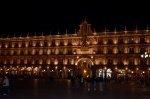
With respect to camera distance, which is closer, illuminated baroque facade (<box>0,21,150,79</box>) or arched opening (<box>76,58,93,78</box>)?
illuminated baroque facade (<box>0,21,150,79</box>)

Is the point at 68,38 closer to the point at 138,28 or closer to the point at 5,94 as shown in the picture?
the point at 138,28

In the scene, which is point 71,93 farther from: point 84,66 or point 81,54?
point 84,66

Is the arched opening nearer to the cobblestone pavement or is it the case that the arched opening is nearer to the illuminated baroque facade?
the illuminated baroque facade

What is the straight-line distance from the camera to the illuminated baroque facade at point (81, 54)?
77.8m

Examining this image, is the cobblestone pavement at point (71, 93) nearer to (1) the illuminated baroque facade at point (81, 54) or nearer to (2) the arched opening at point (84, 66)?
(1) the illuminated baroque facade at point (81, 54)

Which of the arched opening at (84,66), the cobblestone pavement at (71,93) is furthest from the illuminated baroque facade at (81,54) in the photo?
the cobblestone pavement at (71,93)

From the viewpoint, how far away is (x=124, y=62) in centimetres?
7856

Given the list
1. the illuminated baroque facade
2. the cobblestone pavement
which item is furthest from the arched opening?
the cobblestone pavement

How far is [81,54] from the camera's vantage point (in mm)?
82688

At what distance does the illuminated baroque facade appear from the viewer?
77.8m

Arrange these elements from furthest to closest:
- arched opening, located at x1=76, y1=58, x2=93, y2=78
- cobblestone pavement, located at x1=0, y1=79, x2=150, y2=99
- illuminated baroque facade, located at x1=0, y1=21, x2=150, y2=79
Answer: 1. arched opening, located at x1=76, y1=58, x2=93, y2=78
2. illuminated baroque facade, located at x1=0, y1=21, x2=150, y2=79
3. cobblestone pavement, located at x1=0, y1=79, x2=150, y2=99

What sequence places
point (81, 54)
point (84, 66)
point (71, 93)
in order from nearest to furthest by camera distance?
1. point (71, 93)
2. point (81, 54)
3. point (84, 66)

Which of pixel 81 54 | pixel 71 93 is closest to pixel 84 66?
pixel 81 54

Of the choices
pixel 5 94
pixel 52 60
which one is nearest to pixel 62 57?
pixel 52 60
